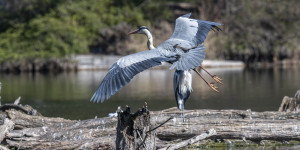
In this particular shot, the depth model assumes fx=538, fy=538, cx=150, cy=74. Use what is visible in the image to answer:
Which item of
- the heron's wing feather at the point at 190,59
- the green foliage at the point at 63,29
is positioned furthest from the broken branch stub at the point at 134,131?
the green foliage at the point at 63,29

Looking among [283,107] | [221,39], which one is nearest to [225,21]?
[221,39]

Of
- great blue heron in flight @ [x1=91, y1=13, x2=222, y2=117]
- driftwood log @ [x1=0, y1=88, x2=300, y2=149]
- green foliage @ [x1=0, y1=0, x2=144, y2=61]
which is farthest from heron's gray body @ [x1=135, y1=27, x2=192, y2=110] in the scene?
green foliage @ [x1=0, y1=0, x2=144, y2=61]

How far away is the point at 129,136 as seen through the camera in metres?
4.81

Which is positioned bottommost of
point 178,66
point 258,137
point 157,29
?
point 258,137

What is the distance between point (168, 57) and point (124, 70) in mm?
709

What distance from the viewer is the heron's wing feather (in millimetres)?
5930

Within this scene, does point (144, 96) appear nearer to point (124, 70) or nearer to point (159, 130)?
point (159, 130)

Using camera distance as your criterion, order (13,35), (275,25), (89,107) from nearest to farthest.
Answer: (89,107) → (13,35) → (275,25)

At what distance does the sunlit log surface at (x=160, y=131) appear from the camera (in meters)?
6.36

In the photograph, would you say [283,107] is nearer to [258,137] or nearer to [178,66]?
[258,137]

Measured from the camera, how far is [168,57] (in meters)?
6.14

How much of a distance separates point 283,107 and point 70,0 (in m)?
22.9

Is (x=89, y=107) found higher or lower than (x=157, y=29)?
lower

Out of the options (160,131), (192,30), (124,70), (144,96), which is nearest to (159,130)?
(160,131)
